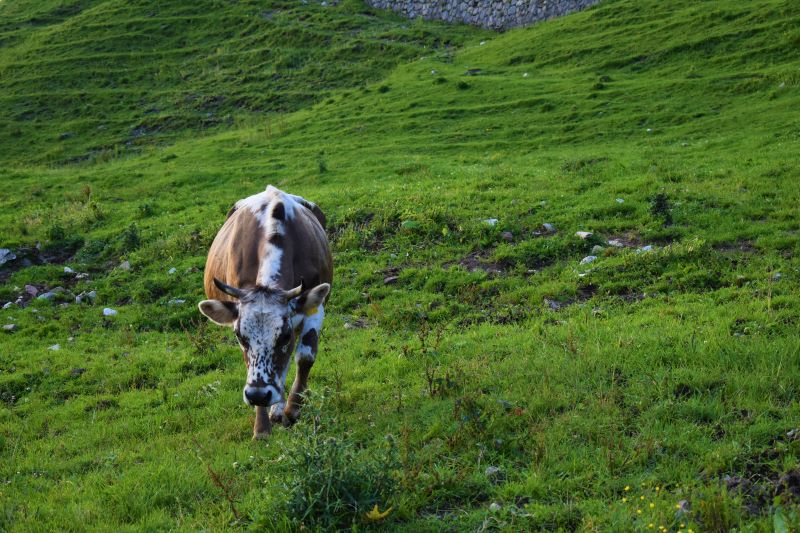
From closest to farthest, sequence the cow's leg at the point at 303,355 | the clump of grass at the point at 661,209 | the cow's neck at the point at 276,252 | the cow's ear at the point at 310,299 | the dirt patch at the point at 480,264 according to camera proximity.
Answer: the cow's ear at the point at 310,299, the cow's neck at the point at 276,252, the cow's leg at the point at 303,355, the dirt patch at the point at 480,264, the clump of grass at the point at 661,209

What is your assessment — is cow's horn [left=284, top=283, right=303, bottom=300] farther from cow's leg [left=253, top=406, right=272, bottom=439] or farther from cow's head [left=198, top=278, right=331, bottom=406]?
cow's leg [left=253, top=406, right=272, bottom=439]

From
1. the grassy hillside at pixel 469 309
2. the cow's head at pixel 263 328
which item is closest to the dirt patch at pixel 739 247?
the grassy hillside at pixel 469 309

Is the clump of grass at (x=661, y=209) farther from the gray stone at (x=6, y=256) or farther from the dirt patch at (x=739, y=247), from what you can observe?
the gray stone at (x=6, y=256)

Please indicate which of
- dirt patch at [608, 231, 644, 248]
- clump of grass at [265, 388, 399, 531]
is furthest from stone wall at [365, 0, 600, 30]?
clump of grass at [265, 388, 399, 531]

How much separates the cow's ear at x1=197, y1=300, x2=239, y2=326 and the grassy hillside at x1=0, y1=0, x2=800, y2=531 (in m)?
1.34

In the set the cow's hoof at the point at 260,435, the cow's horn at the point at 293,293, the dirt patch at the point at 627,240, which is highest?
the cow's horn at the point at 293,293

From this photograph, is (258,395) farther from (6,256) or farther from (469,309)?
(6,256)

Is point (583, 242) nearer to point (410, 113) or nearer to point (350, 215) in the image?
point (350, 215)

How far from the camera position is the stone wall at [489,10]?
147 feet

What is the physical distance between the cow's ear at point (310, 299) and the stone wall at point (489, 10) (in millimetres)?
41280

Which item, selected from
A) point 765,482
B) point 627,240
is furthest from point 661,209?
point 765,482

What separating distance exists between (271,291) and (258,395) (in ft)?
3.61

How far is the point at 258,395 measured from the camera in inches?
262

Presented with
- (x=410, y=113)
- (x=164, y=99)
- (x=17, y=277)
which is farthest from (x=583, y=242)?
(x=164, y=99)
